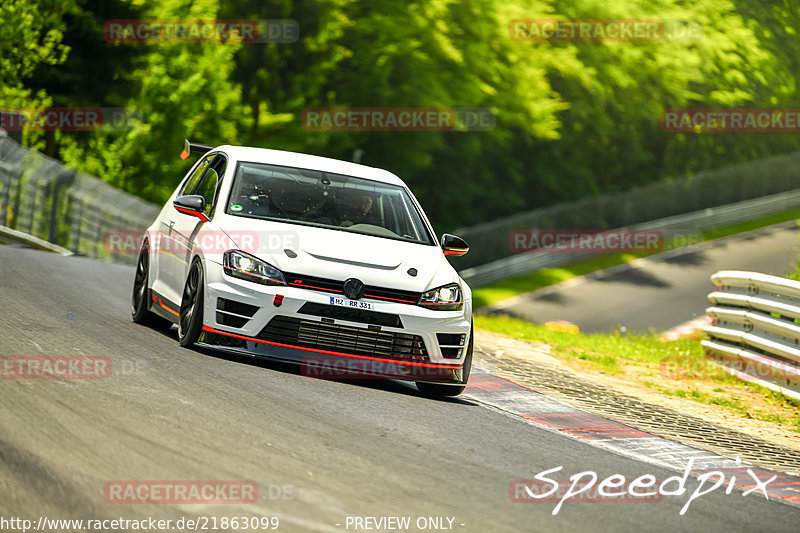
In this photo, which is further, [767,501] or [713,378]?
[713,378]

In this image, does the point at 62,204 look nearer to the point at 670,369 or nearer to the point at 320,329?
the point at 670,369

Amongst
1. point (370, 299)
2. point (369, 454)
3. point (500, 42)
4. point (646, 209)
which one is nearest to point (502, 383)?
point (370, 299)

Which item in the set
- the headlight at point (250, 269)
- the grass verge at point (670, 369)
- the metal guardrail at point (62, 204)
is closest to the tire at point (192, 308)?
the headlight at point (250, 269)

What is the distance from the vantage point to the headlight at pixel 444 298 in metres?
8.55

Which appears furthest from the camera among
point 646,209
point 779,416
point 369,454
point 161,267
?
point 646,209

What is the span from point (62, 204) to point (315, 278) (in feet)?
53.1

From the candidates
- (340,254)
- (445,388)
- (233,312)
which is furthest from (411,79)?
(233,312)

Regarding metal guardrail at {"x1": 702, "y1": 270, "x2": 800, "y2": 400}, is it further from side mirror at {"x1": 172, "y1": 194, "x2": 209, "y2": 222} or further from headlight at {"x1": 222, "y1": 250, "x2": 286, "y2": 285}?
side mirror at {"x1": 172, "y1": 194, "x2": 209, "y2": 222}

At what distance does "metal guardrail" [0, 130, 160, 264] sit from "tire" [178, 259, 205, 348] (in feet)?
45.6

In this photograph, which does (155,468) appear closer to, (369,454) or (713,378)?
(369,454)

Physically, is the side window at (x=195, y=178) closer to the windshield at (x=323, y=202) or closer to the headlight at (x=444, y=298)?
the windshield at (x=323, y=202)

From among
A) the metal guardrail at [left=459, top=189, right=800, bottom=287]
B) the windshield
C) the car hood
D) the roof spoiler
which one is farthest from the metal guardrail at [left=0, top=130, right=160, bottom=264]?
the metal guardrail at [left=459, top=189, right=800, bottom=287]

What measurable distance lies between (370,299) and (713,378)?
6.54 m

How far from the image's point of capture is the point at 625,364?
14.2 m
